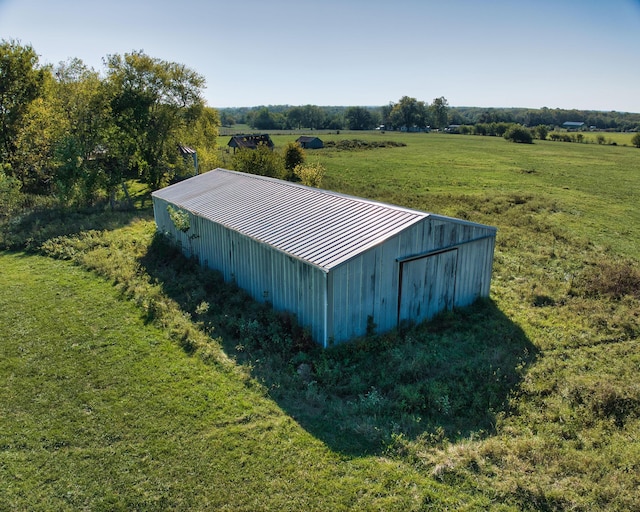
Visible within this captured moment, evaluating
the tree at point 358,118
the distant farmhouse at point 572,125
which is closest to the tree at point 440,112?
the tree at point 358,118

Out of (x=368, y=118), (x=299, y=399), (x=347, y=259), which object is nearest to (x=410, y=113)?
(x=368, y=118)

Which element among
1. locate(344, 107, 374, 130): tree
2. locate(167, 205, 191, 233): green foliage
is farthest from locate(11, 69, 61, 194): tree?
locate(344, 107, 374, 130): tree

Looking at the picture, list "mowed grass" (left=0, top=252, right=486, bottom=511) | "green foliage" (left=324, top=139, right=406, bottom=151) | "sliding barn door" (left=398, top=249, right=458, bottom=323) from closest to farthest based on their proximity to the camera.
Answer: "mowed grass" (left=0, top=252, right=486, bottom=511), "sliding barn door" (left=398, top=249, right=458, bottom=323), "green foliage" (left=324, top=139, right=406, bottom=151)

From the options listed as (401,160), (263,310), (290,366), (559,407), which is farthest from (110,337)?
(401,160)

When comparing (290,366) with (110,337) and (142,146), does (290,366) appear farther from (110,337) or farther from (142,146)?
(142,146)

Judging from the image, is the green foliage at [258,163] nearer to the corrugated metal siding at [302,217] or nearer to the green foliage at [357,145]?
the corrugated metal siding at [302,217]

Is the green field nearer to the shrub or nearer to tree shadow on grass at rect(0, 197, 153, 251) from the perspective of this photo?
tree shadow on grass at rect(0, 197, 153, 251)

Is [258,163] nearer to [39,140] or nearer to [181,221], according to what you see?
[181,221]

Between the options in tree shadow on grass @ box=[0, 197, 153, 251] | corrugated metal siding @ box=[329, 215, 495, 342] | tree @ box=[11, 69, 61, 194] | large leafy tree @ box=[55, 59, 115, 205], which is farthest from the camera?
tree @ box=[11, 69, 61, 194]
